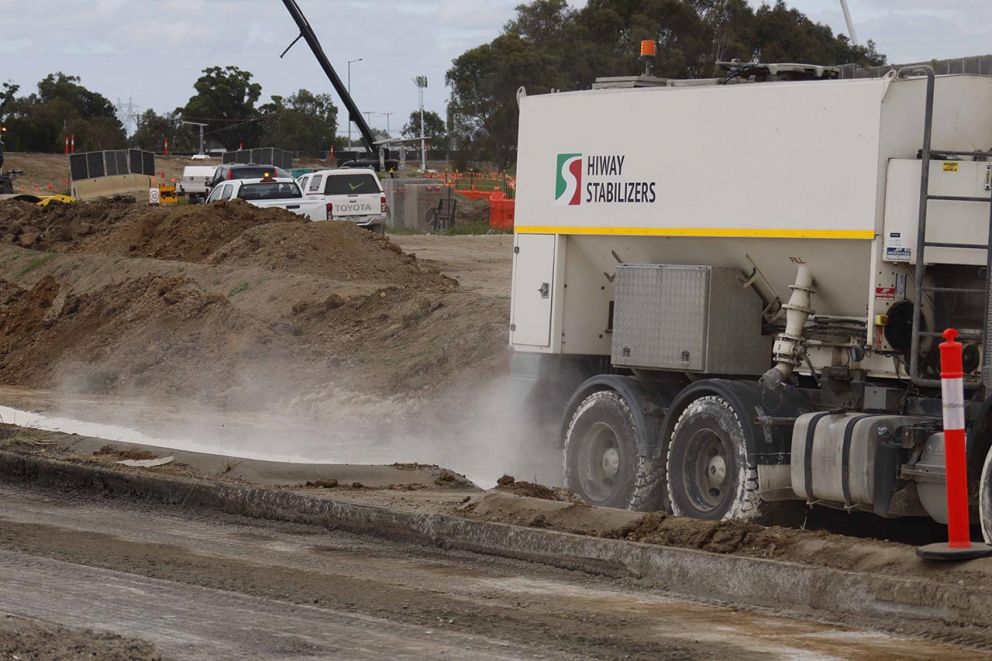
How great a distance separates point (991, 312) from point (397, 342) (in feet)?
39.6

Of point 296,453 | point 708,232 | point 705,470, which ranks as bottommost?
point 296,453

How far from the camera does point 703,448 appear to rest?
11.4 metres

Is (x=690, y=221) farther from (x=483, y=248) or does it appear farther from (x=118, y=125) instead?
(x=118, y=125)

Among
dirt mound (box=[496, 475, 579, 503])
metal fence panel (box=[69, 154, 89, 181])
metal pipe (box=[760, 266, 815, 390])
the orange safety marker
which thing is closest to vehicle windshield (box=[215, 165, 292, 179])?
metal fence panel (box=[69, 154, 89, 181])

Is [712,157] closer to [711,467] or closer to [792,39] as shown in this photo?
[711,467]

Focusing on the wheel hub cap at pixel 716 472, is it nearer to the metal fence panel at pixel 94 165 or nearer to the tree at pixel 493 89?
the metal fence panel at pixel 94 165

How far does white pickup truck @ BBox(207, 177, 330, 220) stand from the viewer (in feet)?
119

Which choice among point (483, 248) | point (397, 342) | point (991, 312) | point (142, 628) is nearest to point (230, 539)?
point (142, 628)

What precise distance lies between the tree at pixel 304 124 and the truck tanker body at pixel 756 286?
93.3 m

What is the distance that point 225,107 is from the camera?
4513 inches

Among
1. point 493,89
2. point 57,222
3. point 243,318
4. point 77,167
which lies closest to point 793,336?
point 243,318

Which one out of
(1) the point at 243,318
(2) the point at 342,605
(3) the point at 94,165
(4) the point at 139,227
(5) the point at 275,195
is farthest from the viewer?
(3) the point at 94,165

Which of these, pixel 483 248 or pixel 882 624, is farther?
pixel 483 248

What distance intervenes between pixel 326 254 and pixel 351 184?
13.6m
